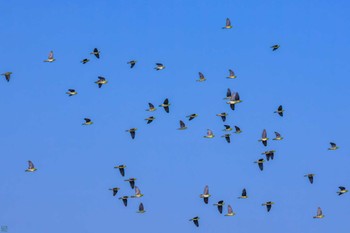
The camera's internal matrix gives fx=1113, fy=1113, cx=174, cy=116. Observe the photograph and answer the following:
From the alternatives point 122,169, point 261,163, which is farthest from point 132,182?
point 261,163

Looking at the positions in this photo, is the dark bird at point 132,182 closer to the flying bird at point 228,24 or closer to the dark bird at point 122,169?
the dark bird at point 122,169

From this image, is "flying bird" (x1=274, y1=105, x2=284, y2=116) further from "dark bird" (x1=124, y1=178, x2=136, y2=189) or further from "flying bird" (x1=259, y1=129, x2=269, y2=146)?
"dark bird" (x1=124, y1=178, x2=136, y2=189)

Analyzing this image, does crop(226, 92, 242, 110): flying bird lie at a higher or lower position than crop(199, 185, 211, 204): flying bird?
higher

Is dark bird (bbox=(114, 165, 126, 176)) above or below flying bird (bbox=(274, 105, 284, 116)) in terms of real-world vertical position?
below

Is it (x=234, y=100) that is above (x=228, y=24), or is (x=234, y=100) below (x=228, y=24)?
below

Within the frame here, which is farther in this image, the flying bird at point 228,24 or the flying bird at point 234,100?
the flying bird at point 228,24

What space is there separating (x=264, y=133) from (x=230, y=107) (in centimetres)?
736

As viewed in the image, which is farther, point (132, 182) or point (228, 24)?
point (132, 182)

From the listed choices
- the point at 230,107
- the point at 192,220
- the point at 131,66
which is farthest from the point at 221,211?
the point at 131,66

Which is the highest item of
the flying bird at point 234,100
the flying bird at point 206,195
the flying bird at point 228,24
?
the flying bird at point 228,24

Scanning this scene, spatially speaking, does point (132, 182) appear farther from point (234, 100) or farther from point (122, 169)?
point (234, 100)

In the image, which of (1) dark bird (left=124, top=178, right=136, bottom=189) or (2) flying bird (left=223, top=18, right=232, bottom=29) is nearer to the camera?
(2) flying bird (left=223, top=18, right=232, bottom=29)

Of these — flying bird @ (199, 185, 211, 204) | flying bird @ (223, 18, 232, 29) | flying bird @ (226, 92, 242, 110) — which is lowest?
flying bird @ (199, 185, 211, 204)

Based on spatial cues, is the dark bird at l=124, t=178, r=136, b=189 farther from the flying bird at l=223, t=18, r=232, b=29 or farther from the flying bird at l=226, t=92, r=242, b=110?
the flying bird at l=223, t=18, r=232, b=29
